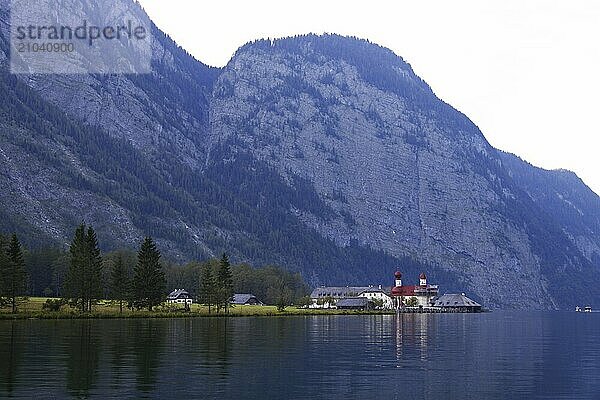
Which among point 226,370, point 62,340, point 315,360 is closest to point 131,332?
point 62,340

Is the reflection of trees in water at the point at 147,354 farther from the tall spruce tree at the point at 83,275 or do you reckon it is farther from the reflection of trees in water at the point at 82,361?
the tall spruce tree at the point at 83,275

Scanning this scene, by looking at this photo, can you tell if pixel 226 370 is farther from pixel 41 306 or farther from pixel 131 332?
pixel 41 306

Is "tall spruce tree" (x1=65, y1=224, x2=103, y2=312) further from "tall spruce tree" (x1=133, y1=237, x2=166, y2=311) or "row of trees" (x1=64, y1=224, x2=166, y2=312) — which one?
"tall spruce tree" (x1=133, y1=237, x2=166, y2=311)

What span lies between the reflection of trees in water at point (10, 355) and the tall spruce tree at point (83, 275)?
4864cm

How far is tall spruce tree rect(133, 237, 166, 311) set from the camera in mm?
148000

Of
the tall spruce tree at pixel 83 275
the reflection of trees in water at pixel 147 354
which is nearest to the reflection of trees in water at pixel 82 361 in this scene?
the reflection of trees in water at pixel 147 354

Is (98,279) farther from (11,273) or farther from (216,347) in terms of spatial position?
(216,347)

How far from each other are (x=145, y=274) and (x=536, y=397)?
11266 cm

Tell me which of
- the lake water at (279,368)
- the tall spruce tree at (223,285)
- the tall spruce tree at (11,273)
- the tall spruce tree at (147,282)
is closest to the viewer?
the lake water at (279,368)

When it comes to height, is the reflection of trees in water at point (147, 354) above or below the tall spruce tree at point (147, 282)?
below

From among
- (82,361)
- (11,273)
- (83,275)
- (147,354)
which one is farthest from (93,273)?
(82,361)

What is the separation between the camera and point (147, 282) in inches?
5851

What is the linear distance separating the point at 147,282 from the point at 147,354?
89733mm

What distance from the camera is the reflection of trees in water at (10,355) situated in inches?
1703
